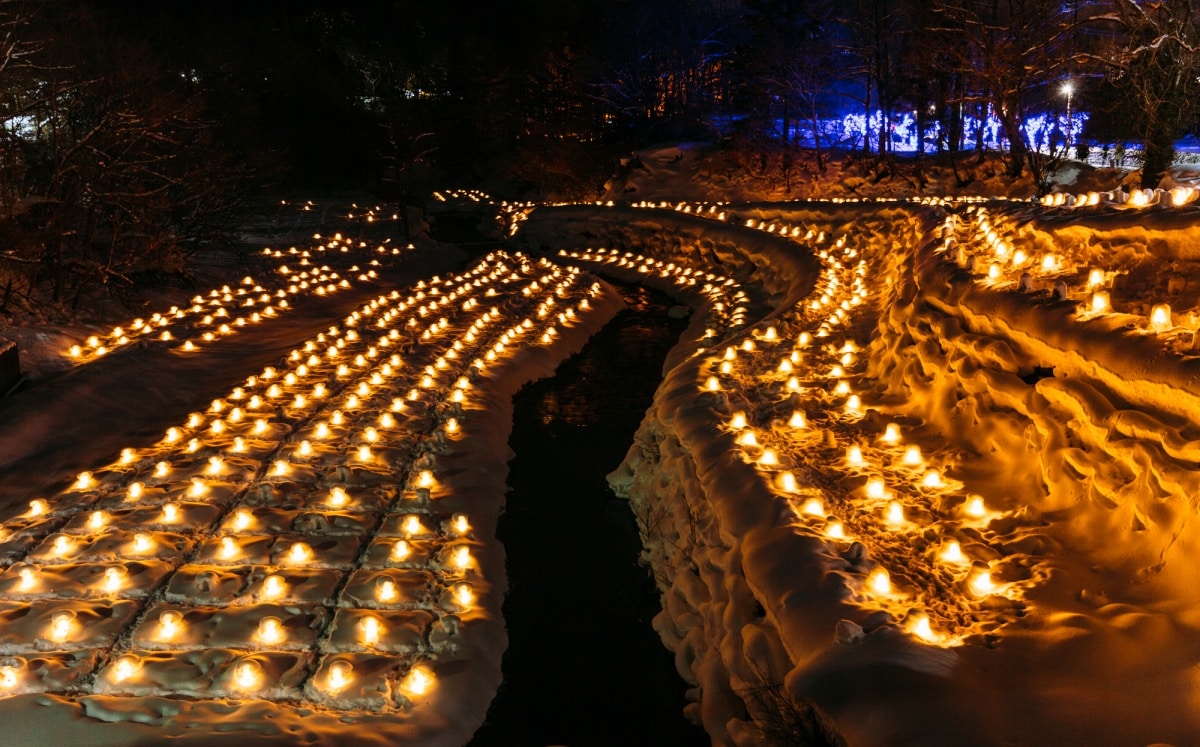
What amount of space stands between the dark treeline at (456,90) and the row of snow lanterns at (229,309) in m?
0.83

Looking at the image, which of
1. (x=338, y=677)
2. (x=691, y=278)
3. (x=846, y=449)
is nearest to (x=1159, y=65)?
(x=691, y=278)

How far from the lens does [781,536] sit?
4.18m

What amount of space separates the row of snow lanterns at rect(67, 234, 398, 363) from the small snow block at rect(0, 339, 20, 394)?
89cm

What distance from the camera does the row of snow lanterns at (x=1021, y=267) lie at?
4030 mm

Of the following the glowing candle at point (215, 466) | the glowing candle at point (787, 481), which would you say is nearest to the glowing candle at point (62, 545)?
the glowing candle at point (215, 466)

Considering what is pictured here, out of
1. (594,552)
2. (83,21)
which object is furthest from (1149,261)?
(83,21)

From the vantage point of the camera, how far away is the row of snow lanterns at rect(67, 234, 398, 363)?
33.0 ft

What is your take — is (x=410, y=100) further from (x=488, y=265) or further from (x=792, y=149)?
(x=488, y=265)

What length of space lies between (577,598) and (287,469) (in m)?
2.61

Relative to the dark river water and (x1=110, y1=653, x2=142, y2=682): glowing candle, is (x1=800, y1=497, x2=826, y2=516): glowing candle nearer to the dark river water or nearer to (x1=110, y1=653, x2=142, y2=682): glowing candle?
the dark river water

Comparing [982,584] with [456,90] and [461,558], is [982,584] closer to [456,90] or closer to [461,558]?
[461,558]

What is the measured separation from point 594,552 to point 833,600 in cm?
302

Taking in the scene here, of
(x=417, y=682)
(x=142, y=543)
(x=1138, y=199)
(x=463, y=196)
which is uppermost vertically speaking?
(x=463, y=196)

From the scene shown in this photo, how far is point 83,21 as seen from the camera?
1490 centimetres
